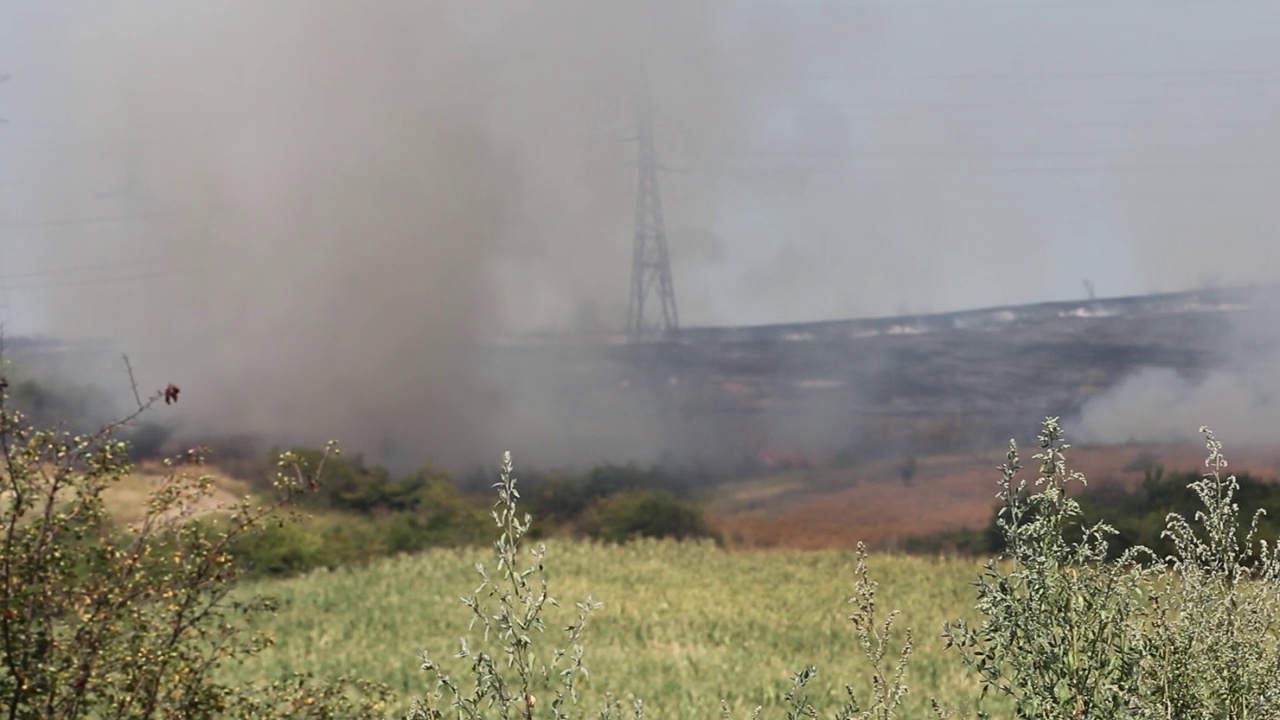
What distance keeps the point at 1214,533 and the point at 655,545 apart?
93.3 ft

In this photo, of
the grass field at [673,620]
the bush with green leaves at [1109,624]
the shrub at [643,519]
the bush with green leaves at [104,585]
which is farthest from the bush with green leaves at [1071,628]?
the shrub at [643,519]

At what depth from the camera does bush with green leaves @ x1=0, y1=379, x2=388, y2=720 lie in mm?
8336

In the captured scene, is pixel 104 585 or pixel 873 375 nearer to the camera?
pixel 104 585

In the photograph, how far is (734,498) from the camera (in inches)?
1308

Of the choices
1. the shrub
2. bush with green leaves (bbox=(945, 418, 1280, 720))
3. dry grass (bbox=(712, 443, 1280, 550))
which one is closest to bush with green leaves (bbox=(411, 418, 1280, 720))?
bush with green leaves (bbox=(945, 418, 1280, 720))

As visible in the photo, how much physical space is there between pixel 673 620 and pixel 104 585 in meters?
17.7

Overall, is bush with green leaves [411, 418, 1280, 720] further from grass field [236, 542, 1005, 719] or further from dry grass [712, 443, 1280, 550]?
dry grass [712, 443, 1280, 550]

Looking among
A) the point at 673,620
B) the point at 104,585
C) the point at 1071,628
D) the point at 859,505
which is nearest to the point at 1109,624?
the point at 1071,628

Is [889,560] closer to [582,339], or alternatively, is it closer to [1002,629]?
[582,339]

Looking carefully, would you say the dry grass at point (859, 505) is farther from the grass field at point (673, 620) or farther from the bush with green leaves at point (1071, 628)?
the bush with green leaves at point (1071, 628)

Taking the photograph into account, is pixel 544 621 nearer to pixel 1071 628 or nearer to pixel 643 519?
pixel 1071 628

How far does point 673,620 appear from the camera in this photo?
25.6 meters

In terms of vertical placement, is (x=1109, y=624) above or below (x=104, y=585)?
below

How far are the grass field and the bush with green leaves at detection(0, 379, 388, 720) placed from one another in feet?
20.8
